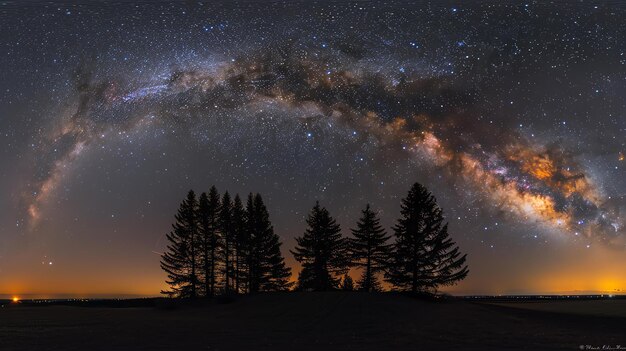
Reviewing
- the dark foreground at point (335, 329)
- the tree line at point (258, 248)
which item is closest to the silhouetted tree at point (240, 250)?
the tree line at point (258, 248)

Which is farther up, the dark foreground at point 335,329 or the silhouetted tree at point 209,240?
the silhouetted tree at point 209,240

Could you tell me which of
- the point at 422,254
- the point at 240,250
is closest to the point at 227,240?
the point at 240,250

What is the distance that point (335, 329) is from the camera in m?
24.0

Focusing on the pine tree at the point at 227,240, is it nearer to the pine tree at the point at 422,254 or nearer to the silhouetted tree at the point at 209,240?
the silhouetted tree at the point at 209,240

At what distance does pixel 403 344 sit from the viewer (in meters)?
18.1

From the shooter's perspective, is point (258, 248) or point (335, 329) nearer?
point (335, 329)

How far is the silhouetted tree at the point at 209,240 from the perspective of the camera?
167 feet

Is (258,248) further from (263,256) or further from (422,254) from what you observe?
(422,254)

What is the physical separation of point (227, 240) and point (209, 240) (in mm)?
2381

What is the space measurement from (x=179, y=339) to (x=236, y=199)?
36.9 m

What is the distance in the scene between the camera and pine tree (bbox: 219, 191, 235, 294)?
52.5m

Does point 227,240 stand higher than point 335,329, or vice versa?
point 227,240

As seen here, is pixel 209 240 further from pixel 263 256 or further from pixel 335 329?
pixel 335 329

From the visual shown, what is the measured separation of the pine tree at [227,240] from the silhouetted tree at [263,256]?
2.22 m
